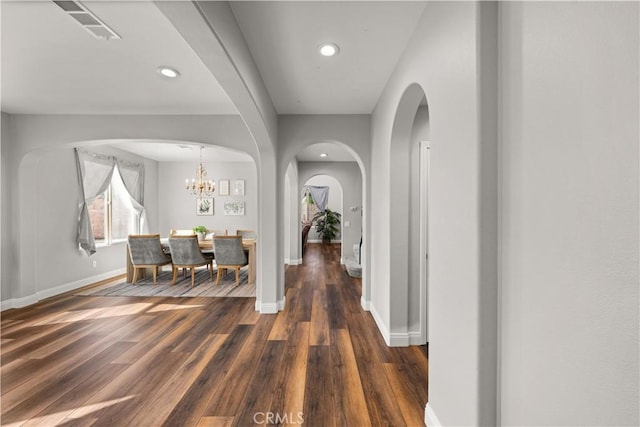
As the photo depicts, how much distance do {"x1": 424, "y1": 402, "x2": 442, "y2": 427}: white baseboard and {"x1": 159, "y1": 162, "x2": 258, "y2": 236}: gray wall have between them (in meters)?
6.37

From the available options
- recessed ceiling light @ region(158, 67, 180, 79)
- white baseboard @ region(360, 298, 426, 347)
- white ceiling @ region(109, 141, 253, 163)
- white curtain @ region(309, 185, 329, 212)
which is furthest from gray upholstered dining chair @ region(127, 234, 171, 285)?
white curtain @ region(309, 185, 329, 212)

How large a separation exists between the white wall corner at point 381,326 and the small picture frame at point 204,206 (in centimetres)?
545

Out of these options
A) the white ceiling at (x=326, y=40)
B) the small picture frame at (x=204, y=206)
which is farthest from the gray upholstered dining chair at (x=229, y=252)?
the small picture frame at (x=204, y=206)

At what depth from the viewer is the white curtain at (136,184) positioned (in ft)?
20.1

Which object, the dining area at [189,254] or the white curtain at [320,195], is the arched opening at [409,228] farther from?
the white curtain at [320,195]

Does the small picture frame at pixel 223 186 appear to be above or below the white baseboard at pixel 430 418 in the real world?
above

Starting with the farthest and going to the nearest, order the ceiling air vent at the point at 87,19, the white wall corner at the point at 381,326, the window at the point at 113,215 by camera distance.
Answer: the window at the point at 113,215
the white wall corner at the point at 381,326
the ceiling air vent at the point at 87,19

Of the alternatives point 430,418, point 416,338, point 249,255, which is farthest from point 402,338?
point 249,255

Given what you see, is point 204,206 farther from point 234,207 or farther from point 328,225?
point 328,225

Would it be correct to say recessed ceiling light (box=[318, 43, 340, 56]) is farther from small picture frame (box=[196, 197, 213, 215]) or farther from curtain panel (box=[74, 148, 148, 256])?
small picture frame (box=[196, 197, 213, 215])

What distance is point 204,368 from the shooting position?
2375 mm

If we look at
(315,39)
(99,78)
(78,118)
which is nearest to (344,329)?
(315,39)

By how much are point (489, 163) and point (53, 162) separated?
609cm

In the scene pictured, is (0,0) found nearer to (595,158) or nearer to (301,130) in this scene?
(301,130)
